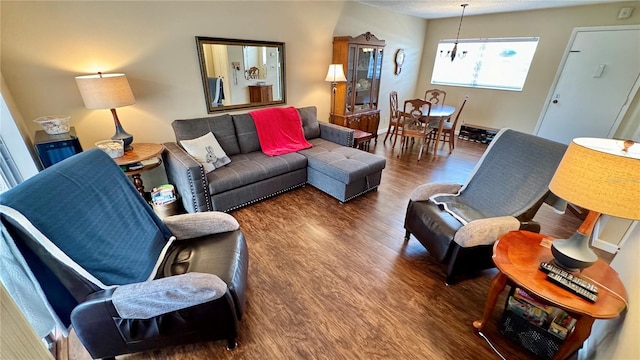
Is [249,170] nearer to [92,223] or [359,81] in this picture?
[92,223]

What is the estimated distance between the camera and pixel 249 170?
2639 mm

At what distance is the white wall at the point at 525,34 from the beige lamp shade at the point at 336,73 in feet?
8.19

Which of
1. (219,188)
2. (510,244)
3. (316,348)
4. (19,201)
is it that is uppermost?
(19,201)

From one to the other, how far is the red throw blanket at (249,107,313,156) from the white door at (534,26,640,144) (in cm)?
454

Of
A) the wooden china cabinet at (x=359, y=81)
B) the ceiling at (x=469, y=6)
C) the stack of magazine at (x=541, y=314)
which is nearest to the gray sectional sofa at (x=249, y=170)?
the wooden china cabinet at (x=359, y=81)


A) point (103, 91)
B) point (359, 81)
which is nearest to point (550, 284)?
point (103, 91)

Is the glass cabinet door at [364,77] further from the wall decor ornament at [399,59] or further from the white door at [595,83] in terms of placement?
the white door at [595,83]

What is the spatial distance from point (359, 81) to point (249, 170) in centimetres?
278

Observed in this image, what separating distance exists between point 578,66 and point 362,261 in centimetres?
507

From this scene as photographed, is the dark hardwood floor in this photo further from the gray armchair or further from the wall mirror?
the wall mirror

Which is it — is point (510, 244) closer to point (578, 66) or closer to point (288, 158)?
point (288, 158)

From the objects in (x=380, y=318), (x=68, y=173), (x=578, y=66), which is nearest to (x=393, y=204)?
(x=380, y=318)

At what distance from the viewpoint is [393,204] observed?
2.89 metres

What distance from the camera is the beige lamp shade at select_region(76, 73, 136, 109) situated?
2006 mm
